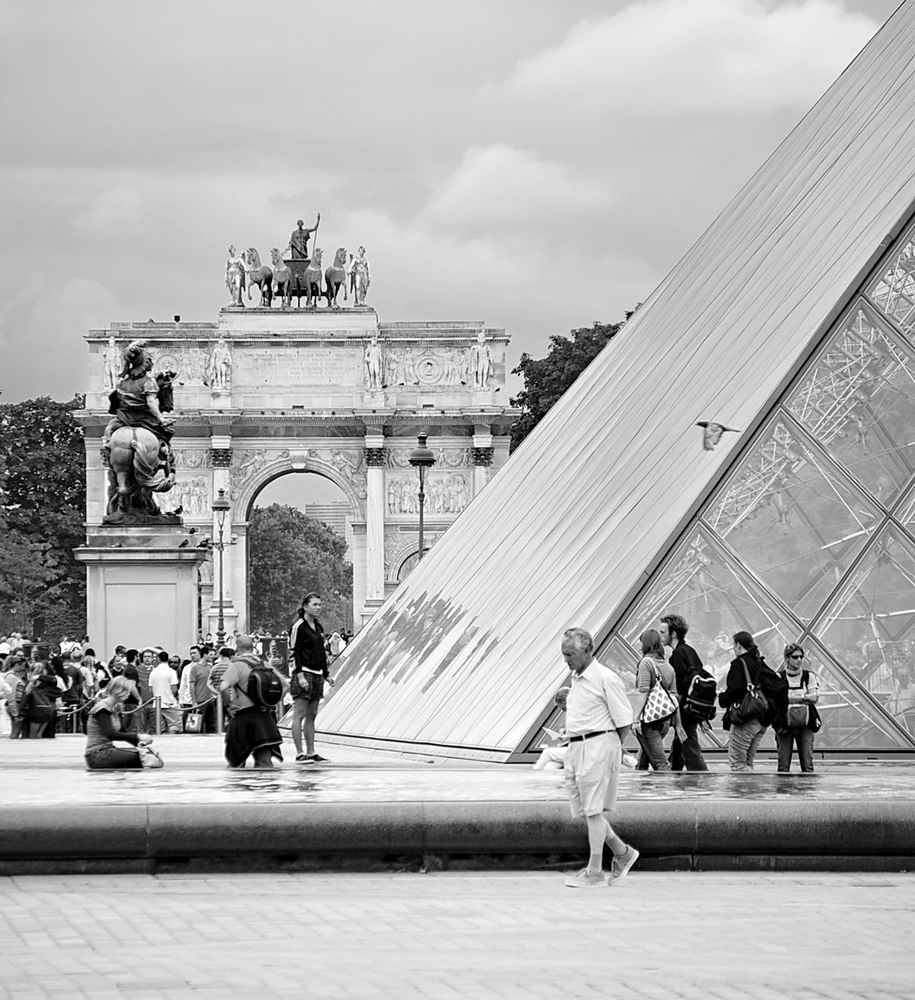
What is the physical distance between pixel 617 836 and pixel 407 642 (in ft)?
33.4

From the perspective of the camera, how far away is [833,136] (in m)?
21.3

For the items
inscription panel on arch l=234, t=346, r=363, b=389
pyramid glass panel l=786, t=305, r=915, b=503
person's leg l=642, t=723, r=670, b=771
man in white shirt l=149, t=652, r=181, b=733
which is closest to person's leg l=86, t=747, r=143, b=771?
person's leg l=642, t=723, r=670, b=771

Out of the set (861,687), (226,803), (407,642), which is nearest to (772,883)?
(226,803)

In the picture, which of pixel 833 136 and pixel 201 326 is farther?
pixel 201 326

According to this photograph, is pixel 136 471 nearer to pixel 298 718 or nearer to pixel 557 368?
pixel 298 718

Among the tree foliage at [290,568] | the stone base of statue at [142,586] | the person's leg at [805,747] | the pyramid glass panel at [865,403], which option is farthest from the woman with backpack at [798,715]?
the tree foliage at [290,568]

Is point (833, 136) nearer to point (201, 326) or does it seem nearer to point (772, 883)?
point (772, 883)

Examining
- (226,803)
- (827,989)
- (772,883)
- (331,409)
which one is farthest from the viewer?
(331,409)

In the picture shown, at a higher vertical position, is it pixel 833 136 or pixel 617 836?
pixel 833 136

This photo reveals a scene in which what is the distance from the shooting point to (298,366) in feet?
273

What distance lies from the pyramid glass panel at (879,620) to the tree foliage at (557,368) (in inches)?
1942

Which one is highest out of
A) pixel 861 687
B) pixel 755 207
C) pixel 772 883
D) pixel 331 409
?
pixel 331 409

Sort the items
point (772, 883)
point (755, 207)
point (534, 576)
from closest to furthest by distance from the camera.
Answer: point (772, 883), point (534, 576), point (755, 207)

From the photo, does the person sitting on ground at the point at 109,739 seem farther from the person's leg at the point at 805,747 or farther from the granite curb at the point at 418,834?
the person's leg at the point at 805,747
